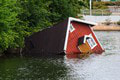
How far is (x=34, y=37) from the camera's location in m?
50.7

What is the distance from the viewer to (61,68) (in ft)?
131

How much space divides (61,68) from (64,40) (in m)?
9.55

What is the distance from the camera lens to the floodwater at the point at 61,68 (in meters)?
36.0

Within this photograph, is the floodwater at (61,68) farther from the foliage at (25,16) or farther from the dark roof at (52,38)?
the dark roof at (52,38)

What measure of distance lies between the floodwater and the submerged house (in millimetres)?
2196

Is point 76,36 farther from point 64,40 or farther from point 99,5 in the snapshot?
point 99,5

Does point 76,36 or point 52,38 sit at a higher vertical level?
point 52,38

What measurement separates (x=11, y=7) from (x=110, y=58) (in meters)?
9.84

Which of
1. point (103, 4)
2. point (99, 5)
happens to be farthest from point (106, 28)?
point (103, 4)

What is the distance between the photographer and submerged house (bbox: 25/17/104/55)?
49.4 metres

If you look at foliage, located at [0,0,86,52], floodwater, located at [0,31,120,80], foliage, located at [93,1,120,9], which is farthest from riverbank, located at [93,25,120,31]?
floodwater, located at [0,31,120,80]

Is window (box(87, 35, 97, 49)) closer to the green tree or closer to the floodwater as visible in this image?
the floodwater

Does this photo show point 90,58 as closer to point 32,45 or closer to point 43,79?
point 32,45

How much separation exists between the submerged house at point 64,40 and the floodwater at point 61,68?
2.20 metres
